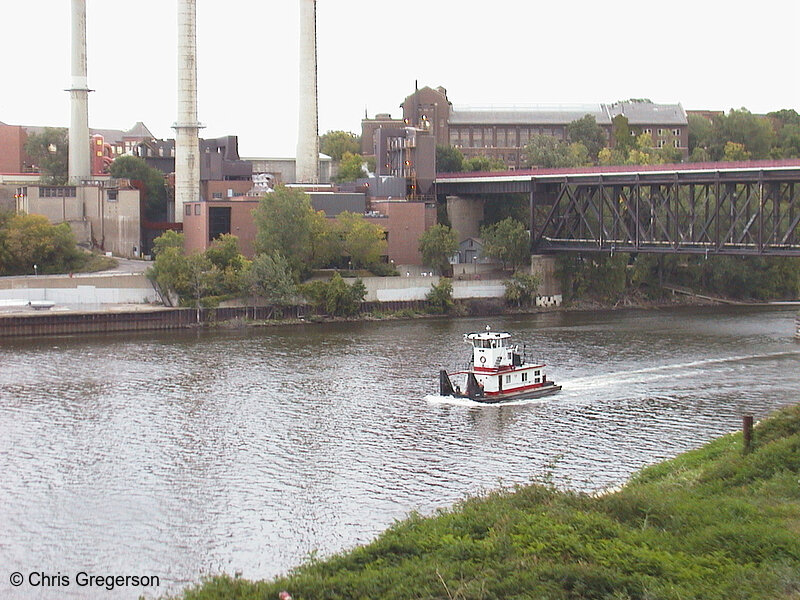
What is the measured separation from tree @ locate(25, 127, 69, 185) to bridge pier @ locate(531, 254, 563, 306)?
163 feet

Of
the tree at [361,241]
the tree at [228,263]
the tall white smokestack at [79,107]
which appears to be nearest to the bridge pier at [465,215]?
the tree at [361,241]

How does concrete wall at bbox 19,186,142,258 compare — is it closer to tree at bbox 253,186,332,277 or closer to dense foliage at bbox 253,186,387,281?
dense foliage at bbox 253,186,387,281

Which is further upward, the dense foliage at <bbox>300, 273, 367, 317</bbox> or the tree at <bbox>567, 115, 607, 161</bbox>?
the tree at <bbox>567, 115, 607, 161</bbox>

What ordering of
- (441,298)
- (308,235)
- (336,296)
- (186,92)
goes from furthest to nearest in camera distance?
1. (186,92)
2. (308,235)
3. (441,298)
4. (336,296)

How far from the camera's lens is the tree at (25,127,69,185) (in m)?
119

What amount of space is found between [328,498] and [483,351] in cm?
1905

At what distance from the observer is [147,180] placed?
4208 inches

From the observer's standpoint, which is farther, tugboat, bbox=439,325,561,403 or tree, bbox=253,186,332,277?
tree, bbox=253,186,332,277

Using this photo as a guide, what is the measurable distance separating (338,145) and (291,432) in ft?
352

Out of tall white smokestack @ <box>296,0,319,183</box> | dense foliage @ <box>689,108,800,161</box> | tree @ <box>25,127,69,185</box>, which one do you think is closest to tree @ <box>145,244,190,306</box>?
tall white smokestack @ <box>296,0,319,183</box>

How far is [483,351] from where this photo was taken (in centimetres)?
5338

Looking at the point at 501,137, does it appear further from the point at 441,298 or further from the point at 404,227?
the point at 441,298

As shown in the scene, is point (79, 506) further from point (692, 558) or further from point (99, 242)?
point (99, 242)

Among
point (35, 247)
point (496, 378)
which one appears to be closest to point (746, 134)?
point (35, 247)
